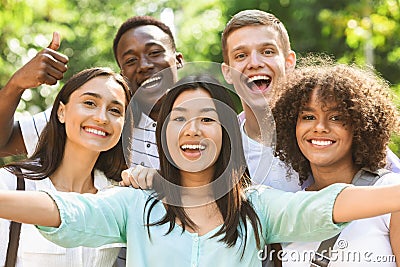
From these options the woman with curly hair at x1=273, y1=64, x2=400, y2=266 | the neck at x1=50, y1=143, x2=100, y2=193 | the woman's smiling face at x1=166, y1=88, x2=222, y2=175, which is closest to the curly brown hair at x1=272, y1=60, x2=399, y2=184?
the woman with curly hair at x1=273, y1=64, x2=400, y2=266

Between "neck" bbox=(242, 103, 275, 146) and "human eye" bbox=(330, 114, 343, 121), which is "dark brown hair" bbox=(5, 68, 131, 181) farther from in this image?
"human eye" bbox=(330, 114, 343, 121)

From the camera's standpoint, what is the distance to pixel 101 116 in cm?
373

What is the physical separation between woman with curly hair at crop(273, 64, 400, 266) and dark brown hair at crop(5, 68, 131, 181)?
880 millimetres

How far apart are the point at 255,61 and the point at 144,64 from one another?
861 mm

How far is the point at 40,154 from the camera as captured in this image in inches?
154

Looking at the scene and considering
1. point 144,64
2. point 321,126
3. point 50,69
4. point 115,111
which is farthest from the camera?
point 144,64

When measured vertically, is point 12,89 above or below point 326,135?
above

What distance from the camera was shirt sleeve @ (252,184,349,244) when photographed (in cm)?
304

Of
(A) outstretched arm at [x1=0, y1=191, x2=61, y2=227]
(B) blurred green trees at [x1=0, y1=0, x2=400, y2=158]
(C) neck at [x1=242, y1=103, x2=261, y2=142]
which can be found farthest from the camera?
(B) blurred green trees at [x1=0, y1=0, x2=400, y2=158]

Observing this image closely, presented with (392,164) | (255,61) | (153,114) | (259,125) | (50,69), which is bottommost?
(392,164)

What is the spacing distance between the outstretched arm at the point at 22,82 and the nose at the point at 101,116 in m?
0.41

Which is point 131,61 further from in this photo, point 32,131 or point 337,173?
point 337,173

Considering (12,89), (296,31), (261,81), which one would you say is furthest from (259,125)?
(296,31)

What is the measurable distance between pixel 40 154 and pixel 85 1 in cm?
933
